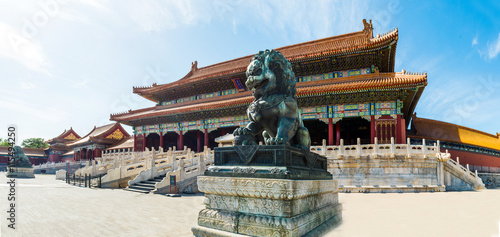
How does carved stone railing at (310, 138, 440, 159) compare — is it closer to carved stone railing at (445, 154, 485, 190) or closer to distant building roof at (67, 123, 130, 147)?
carved stone railing at (445, 154, 485, 190)

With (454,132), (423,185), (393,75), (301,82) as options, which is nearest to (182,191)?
(423,185)

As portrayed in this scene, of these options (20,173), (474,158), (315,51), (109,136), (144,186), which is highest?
(315,51)

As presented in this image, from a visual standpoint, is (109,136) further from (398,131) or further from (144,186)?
(398,131)

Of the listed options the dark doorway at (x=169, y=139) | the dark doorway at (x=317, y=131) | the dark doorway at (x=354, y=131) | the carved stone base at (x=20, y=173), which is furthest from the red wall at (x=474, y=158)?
the carved stone base at (x=20, y=173)

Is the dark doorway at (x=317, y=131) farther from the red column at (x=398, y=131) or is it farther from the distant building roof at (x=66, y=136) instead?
the distant building roof at (x=66, y=136)

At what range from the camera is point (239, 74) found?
859 inches

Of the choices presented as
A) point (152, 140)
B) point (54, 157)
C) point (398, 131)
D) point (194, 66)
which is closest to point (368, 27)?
point (398, 131)

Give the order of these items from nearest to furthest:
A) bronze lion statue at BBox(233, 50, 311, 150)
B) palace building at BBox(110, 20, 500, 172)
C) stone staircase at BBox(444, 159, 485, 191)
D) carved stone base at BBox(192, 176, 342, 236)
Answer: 1. carved stone base at BBox(192, 176, 342, 236)
2. bronze lion statue at BBox(233, 50, 311, 150)
3. stone staircase at BBox(444, 159, 485, 191)
4. palace building at BBox(110, 20, 500, 172)

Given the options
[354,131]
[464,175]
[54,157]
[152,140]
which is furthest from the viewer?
[54,157]

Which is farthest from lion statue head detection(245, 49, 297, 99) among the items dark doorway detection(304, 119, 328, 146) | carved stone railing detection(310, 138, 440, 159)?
dark doorway detection(304, 119, 328, 146)

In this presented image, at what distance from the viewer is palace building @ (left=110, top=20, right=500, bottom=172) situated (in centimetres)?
1612

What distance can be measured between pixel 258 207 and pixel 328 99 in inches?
590

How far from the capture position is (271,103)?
13.7 ft

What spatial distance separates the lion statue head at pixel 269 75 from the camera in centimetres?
420
